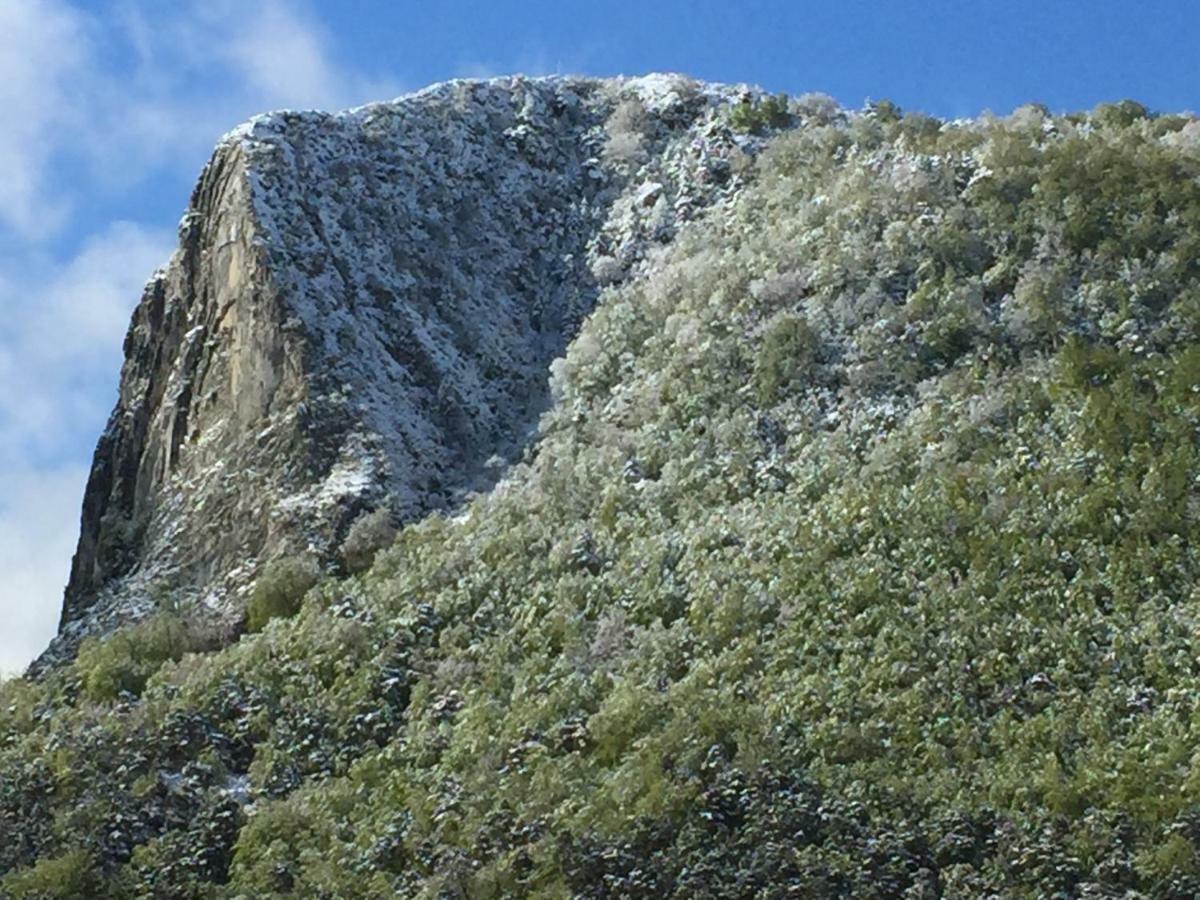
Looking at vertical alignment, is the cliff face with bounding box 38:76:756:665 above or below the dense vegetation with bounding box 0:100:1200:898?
above

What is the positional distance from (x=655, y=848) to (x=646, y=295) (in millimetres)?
16166

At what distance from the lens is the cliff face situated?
102ft

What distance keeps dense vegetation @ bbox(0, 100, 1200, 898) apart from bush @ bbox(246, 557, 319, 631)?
0.08 m

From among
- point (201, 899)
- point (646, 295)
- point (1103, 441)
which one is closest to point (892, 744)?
point (1103, 441)

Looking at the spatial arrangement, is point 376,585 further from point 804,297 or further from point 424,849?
point 804,297

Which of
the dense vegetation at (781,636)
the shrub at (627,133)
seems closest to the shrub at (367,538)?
the dense vegetation at (781,636)

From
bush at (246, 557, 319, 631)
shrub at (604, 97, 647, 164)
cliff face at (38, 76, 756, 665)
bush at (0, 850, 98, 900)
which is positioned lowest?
bush at (0, 850, 98, 900)

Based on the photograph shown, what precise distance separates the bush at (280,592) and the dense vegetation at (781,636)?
0.08m

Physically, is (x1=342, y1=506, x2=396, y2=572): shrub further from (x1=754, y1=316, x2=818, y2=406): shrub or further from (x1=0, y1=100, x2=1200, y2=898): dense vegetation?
(x1=754, y1=316, x2=818, y2=406): shrub

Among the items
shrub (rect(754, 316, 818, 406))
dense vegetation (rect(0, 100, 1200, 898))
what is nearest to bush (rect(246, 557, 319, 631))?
dense vegetation (rect(0, 100, 1200, 898))

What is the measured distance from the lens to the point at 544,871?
20.5 meters

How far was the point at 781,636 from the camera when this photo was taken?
77.3 ft

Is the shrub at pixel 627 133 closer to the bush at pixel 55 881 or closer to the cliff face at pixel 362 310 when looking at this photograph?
the cliff face at pixel 362 310

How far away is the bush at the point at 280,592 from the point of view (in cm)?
2811
